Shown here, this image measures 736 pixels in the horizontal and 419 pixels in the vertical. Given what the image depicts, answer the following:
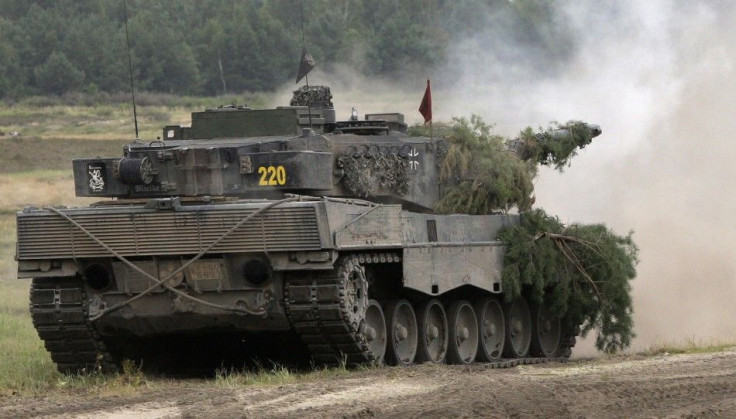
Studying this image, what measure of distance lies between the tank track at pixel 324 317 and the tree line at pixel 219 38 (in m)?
20.5

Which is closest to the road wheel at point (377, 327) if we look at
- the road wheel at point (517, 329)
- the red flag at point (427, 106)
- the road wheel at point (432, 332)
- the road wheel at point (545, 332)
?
the road wheel at point (432, 332)

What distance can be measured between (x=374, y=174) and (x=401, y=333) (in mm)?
1772

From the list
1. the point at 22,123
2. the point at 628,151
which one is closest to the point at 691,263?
the point at 628,151

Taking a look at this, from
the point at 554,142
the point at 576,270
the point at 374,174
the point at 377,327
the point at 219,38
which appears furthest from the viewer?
the point at 219,38

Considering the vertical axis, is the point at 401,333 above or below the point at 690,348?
above

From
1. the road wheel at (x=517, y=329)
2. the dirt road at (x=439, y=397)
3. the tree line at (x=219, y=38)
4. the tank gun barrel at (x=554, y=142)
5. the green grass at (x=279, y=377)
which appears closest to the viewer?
the dirt road at (x=439, y=397)

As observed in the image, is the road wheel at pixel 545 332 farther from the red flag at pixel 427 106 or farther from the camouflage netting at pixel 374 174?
the camouflage netting at pixel 374 174

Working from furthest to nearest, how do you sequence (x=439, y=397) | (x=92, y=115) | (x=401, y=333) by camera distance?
(x=92, y=115) < (x=401, y=333) < (x=439, y=397)

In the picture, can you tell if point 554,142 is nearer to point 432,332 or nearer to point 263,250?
point 432,332

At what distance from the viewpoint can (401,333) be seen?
17.6 meters

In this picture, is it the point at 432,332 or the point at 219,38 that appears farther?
the point at 219,38

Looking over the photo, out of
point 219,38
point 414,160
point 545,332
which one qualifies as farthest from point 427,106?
point 219,38

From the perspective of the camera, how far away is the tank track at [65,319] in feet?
53.6

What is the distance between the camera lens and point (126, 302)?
631 inches
